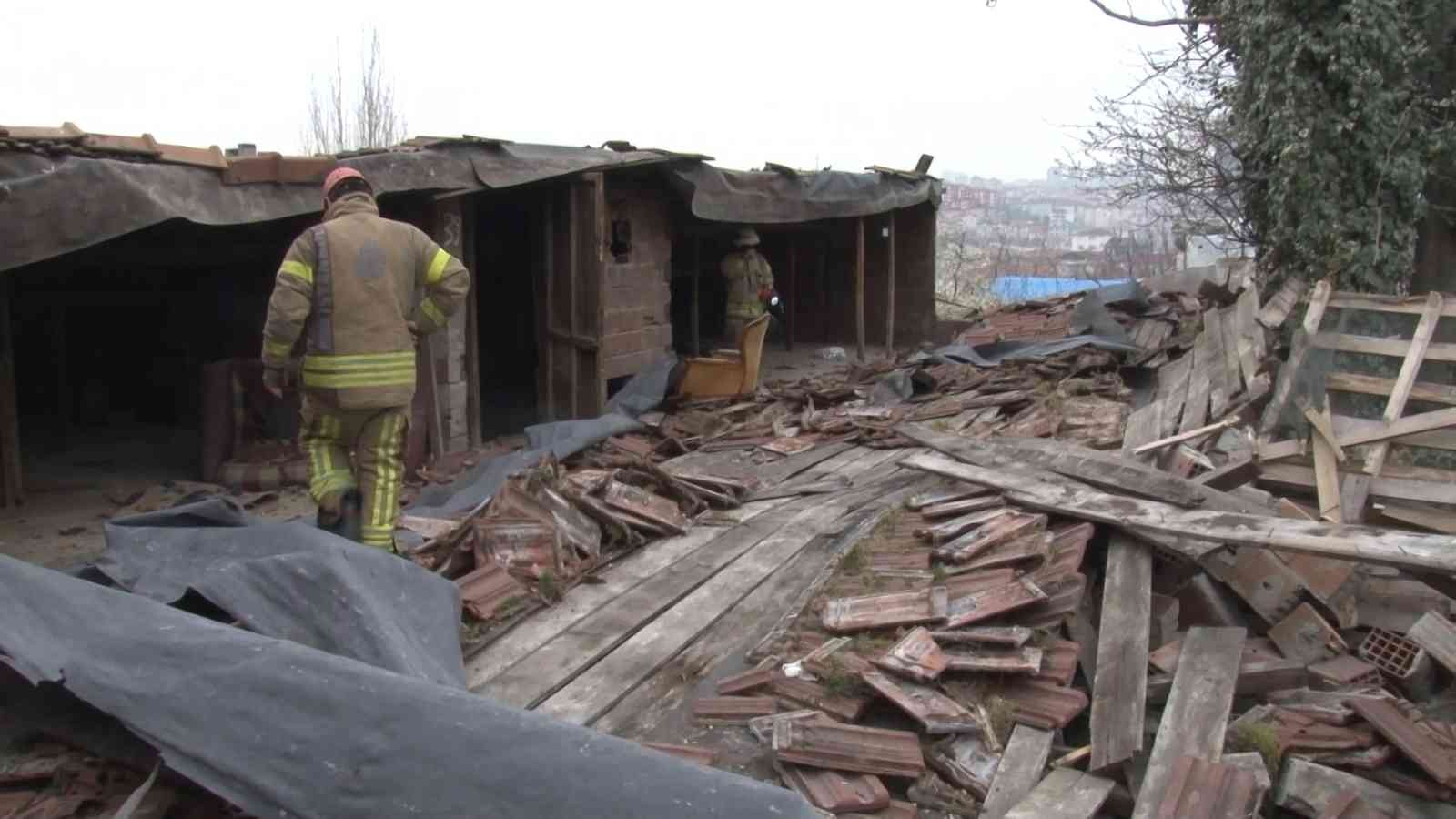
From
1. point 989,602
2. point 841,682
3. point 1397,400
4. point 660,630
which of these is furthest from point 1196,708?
point 1397,400

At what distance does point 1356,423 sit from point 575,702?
5.42m

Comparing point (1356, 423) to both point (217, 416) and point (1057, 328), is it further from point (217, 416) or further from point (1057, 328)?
point (217, 416)

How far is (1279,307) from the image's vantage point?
9070mm

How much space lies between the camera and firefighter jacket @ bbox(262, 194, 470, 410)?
212 inches

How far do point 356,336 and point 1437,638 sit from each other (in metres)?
5.04

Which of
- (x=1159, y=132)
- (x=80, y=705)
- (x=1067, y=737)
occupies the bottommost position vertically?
(x=1067, y=737)

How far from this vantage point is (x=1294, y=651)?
5.38 meters

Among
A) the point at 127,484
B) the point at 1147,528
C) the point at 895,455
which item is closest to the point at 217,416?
the point at 127,484

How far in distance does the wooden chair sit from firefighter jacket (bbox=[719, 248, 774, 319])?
1235 millimetres

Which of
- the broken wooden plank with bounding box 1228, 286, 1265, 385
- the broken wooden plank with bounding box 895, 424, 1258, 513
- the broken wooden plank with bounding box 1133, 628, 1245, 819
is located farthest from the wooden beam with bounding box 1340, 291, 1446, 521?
the broken wooden plank with bounding box 1133, 628, 1245, 819

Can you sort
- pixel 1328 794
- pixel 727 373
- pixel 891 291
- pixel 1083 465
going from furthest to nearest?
pixel 891 291 → pixel 727 373 → pixel 1083 465 → pixel 1328 794

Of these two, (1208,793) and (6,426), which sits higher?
(6,426)

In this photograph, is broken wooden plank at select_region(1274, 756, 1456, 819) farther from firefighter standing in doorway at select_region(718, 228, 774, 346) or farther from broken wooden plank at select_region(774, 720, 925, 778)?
firefighter standing in doorway at select_region(718, 228, 774, 346)

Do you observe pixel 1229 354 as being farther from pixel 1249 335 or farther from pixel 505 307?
pixel 505 307
